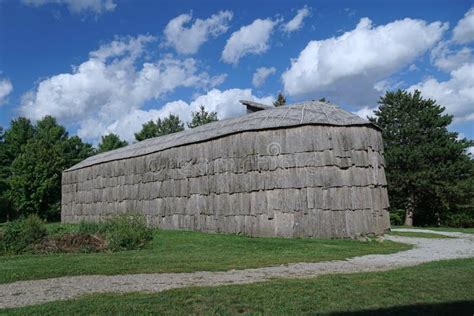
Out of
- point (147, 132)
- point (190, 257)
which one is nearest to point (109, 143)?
point (147, 132)

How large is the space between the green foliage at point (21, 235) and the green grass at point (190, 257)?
143 centimetres

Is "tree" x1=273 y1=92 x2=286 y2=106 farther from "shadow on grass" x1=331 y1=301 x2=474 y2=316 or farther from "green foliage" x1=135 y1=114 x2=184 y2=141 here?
"shadow on grass" x1=331 y1=301 x2=474 y2=316

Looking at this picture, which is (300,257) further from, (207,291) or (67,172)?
(67,172)

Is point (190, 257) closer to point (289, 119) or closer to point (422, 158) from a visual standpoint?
point (289, 119)

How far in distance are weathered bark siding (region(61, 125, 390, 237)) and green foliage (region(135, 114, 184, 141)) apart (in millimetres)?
41464

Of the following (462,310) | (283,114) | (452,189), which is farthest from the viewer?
Answer: (452,189)

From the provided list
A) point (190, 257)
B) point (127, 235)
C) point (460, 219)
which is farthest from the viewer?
point (460, 219)

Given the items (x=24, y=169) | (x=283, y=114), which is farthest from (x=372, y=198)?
(x=24, y=169)

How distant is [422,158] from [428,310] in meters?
35.0

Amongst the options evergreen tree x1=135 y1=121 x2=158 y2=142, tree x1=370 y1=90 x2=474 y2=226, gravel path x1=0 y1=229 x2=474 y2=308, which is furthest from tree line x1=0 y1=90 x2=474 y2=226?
gravel path x1=0 y1=229 x2=474 y2=308

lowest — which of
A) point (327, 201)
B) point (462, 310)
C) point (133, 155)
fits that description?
point (462, 310)

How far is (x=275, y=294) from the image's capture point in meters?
7.99

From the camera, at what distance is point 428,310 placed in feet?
22.6

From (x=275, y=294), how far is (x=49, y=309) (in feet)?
13.0
